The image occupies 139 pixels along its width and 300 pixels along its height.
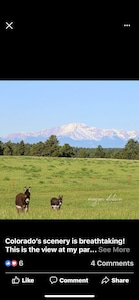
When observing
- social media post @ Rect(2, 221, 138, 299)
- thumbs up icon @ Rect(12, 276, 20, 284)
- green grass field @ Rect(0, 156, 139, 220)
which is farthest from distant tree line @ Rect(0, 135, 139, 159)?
thumbs up icon @ Rect(12, 276, 20, 284)

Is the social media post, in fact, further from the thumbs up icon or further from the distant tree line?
the distant tree line

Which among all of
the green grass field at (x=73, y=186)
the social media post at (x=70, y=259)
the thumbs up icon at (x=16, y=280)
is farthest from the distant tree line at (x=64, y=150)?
the thumbs up icon at (x=16, y=280)

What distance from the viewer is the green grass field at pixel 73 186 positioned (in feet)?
15.4

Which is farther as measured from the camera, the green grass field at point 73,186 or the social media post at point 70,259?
the green grass field at point 73,186

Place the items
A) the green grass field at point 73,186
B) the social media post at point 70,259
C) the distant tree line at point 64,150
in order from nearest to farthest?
the social media post at point 70,259 → the green grass field at point 73,186 → the distant tree line at point 64,150

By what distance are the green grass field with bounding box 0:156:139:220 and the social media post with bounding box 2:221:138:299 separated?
125 mm

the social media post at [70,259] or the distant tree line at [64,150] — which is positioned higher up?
the distant tree line at [64,150]

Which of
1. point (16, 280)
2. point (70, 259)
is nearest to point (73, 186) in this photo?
point (70, 259)

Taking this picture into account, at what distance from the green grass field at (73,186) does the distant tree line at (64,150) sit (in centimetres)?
7

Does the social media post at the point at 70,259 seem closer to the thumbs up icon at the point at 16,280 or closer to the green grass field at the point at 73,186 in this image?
the thumbs up icon at the point at 16,280

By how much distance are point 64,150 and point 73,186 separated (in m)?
0.30

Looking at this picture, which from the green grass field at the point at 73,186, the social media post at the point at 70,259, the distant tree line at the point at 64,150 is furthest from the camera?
the distant tree line at the point at 64,150

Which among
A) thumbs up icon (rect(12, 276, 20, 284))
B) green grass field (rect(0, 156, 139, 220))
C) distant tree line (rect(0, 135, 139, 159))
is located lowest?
thumbs up icon (rect(12, 276, 20, 284))

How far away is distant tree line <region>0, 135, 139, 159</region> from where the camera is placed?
5016mm
